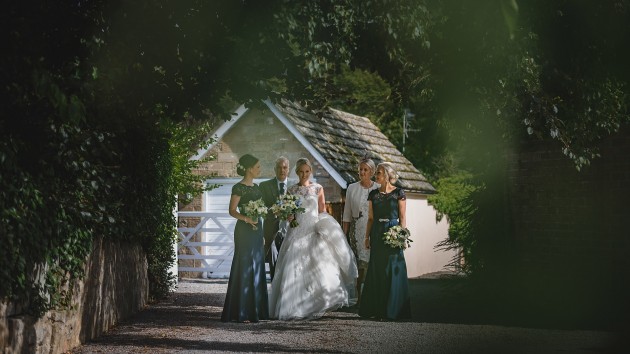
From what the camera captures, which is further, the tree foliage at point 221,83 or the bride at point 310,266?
the bride at point 310,266

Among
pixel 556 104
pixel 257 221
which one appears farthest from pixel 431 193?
pixel 257 221

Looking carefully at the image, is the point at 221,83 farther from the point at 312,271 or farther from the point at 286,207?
the point at 312,271

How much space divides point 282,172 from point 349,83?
28.0m

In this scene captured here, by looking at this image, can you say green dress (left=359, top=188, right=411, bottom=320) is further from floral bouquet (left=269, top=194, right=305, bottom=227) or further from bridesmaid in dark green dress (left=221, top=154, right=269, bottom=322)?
bridesmaid in dark green dress (left=221, top=154, right=269, bottom=322)

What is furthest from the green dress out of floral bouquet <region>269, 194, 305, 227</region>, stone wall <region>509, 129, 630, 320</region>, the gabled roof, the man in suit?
the gabled roof

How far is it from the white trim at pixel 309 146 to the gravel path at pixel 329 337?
28.6 ft

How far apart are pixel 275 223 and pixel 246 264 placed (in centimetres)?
174

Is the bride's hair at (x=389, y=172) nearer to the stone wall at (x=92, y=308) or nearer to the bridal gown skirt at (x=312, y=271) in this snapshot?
the bridal gown skirt at (x=312, y=271)

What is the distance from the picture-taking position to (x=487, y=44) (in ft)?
38.5

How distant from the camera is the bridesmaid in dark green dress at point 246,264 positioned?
11.5 meters

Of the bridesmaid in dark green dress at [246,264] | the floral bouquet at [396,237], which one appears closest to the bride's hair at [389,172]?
the floral bouquet at [396,237]

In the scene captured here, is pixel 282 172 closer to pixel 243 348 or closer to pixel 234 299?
pixel 234 299

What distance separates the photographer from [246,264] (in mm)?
11625

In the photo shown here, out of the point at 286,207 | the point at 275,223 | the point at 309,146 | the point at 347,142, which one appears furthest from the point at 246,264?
the point at 347,142
